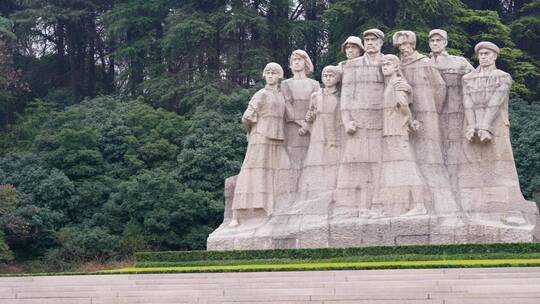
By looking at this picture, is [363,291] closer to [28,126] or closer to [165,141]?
[165,141]

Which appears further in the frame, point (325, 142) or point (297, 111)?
point (297, 111)

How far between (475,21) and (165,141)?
12.6 metres

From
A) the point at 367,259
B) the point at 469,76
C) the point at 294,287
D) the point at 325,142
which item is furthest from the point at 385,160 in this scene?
the point at 294,287

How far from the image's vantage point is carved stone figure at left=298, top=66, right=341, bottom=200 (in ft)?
98.3

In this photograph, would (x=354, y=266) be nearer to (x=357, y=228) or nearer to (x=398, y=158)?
(x=357, y=228)

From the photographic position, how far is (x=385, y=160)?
2922 centimetres

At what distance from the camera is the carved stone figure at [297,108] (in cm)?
3089

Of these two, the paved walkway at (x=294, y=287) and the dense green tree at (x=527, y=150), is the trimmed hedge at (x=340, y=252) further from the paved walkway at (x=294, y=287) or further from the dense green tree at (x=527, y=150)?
the dense green tree at (x=527, y=150)

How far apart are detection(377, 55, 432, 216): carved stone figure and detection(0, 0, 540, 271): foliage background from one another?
10.7 m

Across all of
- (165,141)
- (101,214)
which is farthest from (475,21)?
(101,214)

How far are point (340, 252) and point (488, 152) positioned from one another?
4.39 meters

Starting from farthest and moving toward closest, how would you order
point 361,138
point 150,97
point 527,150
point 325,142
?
point 150,97, point 527,150, point 325,142, point 361,138

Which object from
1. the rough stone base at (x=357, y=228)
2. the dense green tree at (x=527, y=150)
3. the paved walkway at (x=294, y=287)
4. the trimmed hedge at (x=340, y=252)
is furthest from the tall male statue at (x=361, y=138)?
the dense green tree at (x=527, y=150)

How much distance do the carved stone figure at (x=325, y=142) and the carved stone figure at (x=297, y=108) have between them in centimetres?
67
